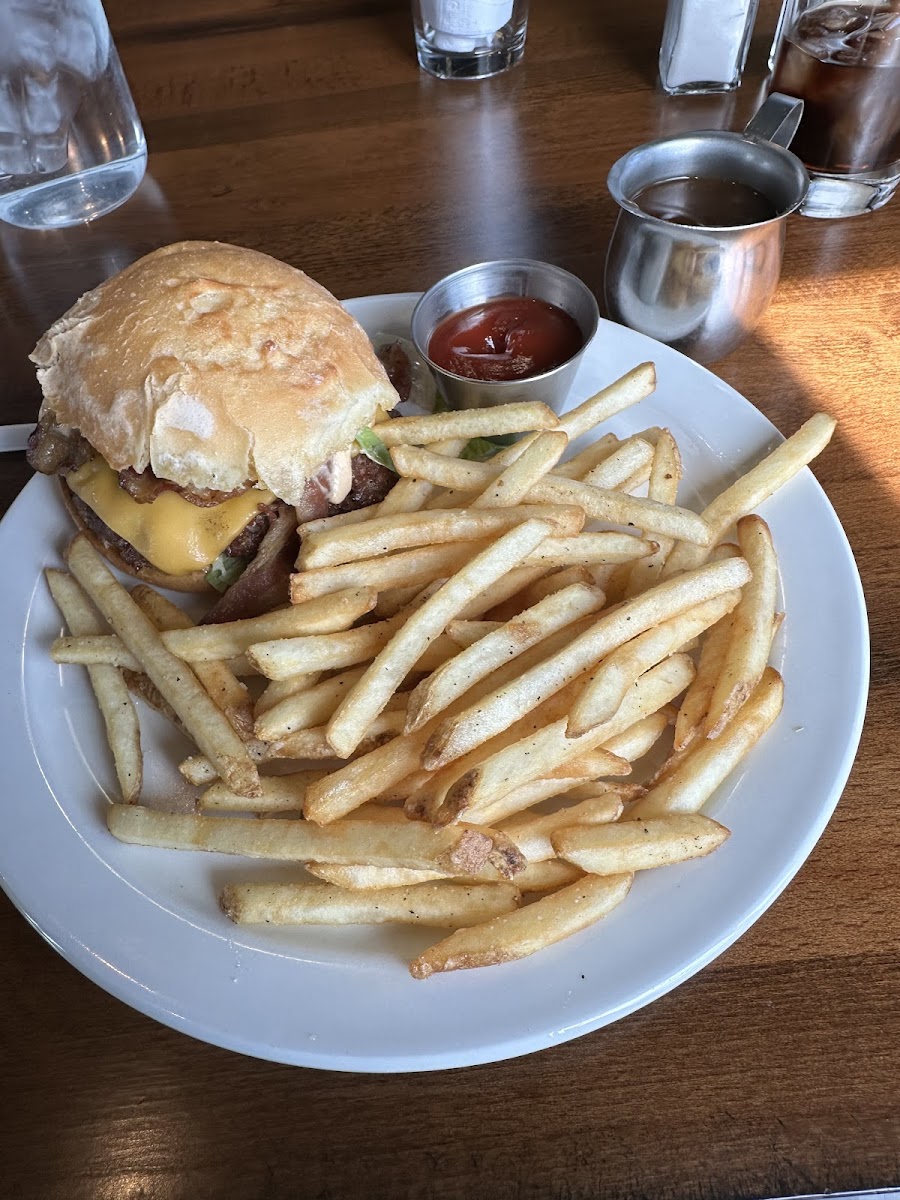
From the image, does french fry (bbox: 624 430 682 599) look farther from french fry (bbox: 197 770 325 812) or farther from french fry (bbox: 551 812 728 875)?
french fry (bbox: 197 770 325 812)

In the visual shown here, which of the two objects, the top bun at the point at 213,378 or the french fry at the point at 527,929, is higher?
the top bun at the point at 213,378

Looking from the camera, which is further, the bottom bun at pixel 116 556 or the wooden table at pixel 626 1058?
the bottom bun at pixel 116 556

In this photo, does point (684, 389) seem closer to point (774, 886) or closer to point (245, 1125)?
point (774, 886)

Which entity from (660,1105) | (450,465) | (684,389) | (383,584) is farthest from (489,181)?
(660,1105)

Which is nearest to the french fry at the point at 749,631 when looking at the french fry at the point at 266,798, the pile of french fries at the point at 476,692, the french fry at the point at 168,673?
the pile of french fries at the point at 476,692

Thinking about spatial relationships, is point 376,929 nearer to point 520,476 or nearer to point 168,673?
point 168,673

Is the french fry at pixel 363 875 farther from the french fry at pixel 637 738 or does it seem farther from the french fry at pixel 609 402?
the french fry at pixel 609 402

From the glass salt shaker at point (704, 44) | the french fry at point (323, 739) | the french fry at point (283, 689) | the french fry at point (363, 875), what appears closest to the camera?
the french fry at point (363, 875)
